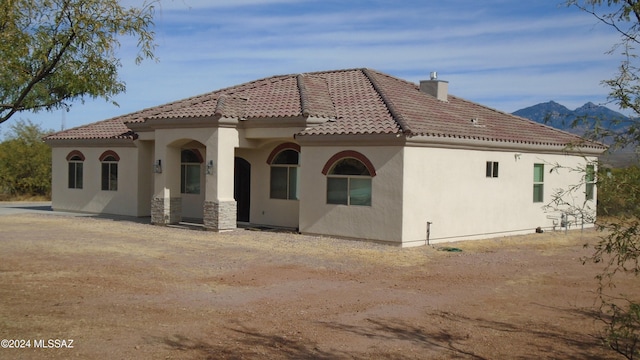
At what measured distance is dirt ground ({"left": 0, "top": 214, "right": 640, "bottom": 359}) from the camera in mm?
8102

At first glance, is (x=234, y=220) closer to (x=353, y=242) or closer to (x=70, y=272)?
(x=353, y=242)

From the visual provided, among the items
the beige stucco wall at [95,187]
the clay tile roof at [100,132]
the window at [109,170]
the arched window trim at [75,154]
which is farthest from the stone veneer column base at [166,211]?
the arched window trim at [75,154]

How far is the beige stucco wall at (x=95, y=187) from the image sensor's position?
83.4 feet

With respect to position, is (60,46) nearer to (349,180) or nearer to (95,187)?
(349,180)

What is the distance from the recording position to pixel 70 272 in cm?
1295

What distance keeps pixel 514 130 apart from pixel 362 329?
16.3 metres

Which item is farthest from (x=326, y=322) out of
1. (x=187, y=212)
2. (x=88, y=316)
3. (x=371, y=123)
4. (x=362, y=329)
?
(x=187, y=212)

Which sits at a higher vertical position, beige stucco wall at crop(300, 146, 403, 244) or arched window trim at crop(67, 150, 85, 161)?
arched window trim at crop(67, 150, 85, 161)

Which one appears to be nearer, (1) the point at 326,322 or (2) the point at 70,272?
(1) the point at 326,322

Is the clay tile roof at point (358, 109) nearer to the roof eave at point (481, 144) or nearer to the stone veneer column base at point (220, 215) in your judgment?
the roof eave at point (481, 144)

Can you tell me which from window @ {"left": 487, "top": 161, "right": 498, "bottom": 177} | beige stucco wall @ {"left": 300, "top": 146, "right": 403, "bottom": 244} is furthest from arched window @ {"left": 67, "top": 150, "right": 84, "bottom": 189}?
window @ {"left": 487, "top": 161, "right": 498, "bottom": 177}

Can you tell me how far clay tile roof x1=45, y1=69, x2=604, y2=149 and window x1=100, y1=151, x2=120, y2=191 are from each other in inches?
32.3

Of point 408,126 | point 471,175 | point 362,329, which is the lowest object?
point 362,329

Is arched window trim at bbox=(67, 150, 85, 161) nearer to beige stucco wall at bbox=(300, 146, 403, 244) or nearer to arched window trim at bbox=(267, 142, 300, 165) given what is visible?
arched window trim at bbox=(267, 142, 300, 165)
